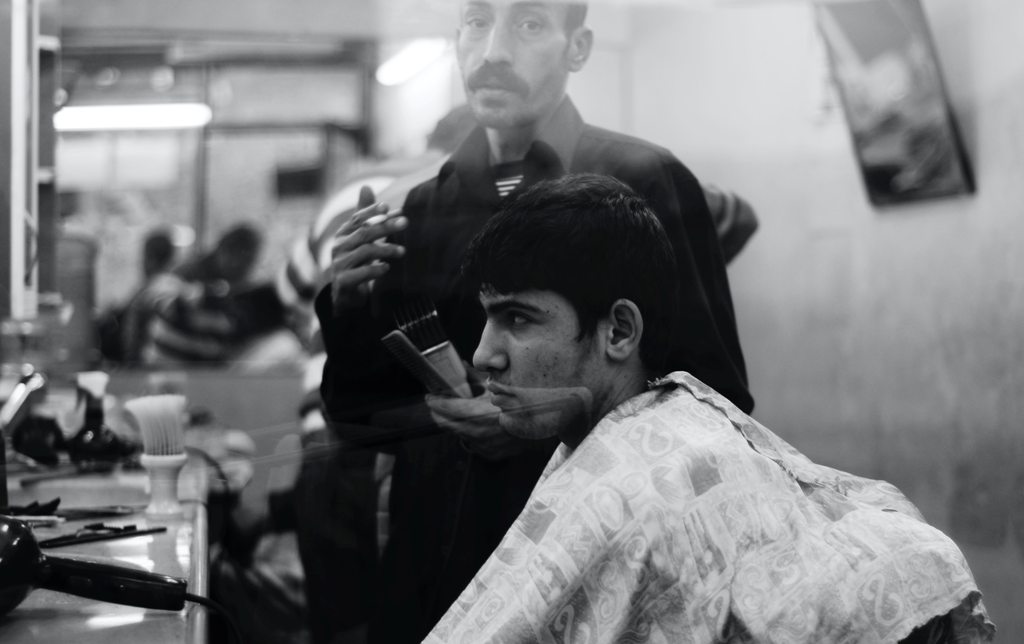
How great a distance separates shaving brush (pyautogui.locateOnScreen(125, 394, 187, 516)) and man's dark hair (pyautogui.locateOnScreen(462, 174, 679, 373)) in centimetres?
68

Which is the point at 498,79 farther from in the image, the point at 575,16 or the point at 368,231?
the point at 368,231

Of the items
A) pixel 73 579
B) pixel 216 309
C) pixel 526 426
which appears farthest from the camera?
pixel 216 309

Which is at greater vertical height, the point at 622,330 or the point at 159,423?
the point at 622,330

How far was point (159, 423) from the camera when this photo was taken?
1.75m

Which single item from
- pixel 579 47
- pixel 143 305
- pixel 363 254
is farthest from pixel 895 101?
pixel 143 305

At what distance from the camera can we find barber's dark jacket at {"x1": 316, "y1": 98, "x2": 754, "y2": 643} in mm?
1425

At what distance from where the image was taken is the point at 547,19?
1460 mm

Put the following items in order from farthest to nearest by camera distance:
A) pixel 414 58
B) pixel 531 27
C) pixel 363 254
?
pixel 414 58
pixel 363 254
pixel 531 27

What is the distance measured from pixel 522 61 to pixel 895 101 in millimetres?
510

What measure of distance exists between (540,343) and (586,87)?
0.40m

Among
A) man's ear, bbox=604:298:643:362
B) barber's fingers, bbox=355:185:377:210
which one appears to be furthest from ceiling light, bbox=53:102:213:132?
man's ear, bbox=604:298:643:362

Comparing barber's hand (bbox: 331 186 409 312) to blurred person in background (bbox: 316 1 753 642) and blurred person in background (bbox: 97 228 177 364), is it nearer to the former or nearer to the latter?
blurred person in background (bbox: 316 1 753 642)

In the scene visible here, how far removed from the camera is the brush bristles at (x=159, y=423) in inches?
68.6

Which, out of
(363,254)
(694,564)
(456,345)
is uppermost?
(363,254)
